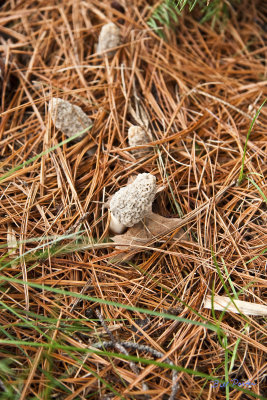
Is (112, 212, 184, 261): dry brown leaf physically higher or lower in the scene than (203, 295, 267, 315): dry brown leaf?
higher

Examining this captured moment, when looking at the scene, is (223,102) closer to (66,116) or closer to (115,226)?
(66,116)

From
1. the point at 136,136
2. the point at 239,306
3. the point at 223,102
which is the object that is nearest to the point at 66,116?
the point at 136,136

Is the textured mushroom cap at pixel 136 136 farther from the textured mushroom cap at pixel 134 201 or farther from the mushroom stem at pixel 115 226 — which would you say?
Answer: the mushroom stem at pixel 115 226

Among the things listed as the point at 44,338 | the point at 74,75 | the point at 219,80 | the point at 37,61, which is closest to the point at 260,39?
the point at 219,80

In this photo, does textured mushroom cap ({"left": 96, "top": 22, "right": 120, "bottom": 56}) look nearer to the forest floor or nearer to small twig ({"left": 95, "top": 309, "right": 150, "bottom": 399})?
the forest floor

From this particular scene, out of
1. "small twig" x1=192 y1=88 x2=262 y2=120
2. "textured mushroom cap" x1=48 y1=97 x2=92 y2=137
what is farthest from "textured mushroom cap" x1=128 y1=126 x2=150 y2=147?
"small twig" x1=192 y1=88 x2=262 y2=120

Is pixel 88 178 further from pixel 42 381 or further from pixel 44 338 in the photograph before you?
pixel 42 381

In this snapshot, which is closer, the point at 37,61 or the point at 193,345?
the point at 193,345
